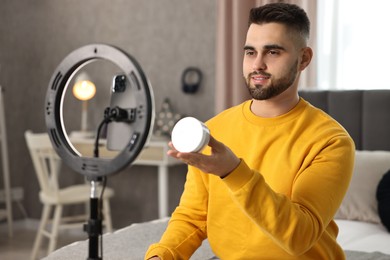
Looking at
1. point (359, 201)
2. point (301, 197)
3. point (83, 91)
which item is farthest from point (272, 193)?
point (83, 91)

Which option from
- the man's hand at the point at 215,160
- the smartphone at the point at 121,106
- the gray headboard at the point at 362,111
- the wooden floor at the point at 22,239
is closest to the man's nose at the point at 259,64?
the man's hand at the point at 215,160

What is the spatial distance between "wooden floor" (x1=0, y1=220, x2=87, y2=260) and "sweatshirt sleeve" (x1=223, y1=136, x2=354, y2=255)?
2.97m

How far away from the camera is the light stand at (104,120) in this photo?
722 mm

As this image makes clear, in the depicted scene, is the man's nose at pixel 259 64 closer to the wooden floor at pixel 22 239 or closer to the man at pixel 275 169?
the man at pixel 275 169

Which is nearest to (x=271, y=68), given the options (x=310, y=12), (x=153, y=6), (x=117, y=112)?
(x=117, y=112)

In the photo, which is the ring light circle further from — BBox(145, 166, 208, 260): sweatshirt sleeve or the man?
BBox(145, 166, 208, 260): sweatshirt sleeve

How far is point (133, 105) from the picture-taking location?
743 mm

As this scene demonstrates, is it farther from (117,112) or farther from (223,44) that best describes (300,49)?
(223,44)

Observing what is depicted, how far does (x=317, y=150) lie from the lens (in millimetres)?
1167

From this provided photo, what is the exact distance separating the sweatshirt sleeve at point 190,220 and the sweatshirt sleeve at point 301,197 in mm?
242

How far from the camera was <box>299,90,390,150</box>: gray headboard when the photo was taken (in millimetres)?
2693

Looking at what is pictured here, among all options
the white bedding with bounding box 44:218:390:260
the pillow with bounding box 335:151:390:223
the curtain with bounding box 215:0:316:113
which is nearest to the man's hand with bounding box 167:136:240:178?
the white bedding with bounding box 44:218:390:260

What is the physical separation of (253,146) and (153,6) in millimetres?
2840

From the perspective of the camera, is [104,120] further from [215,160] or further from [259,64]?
[259,64]
